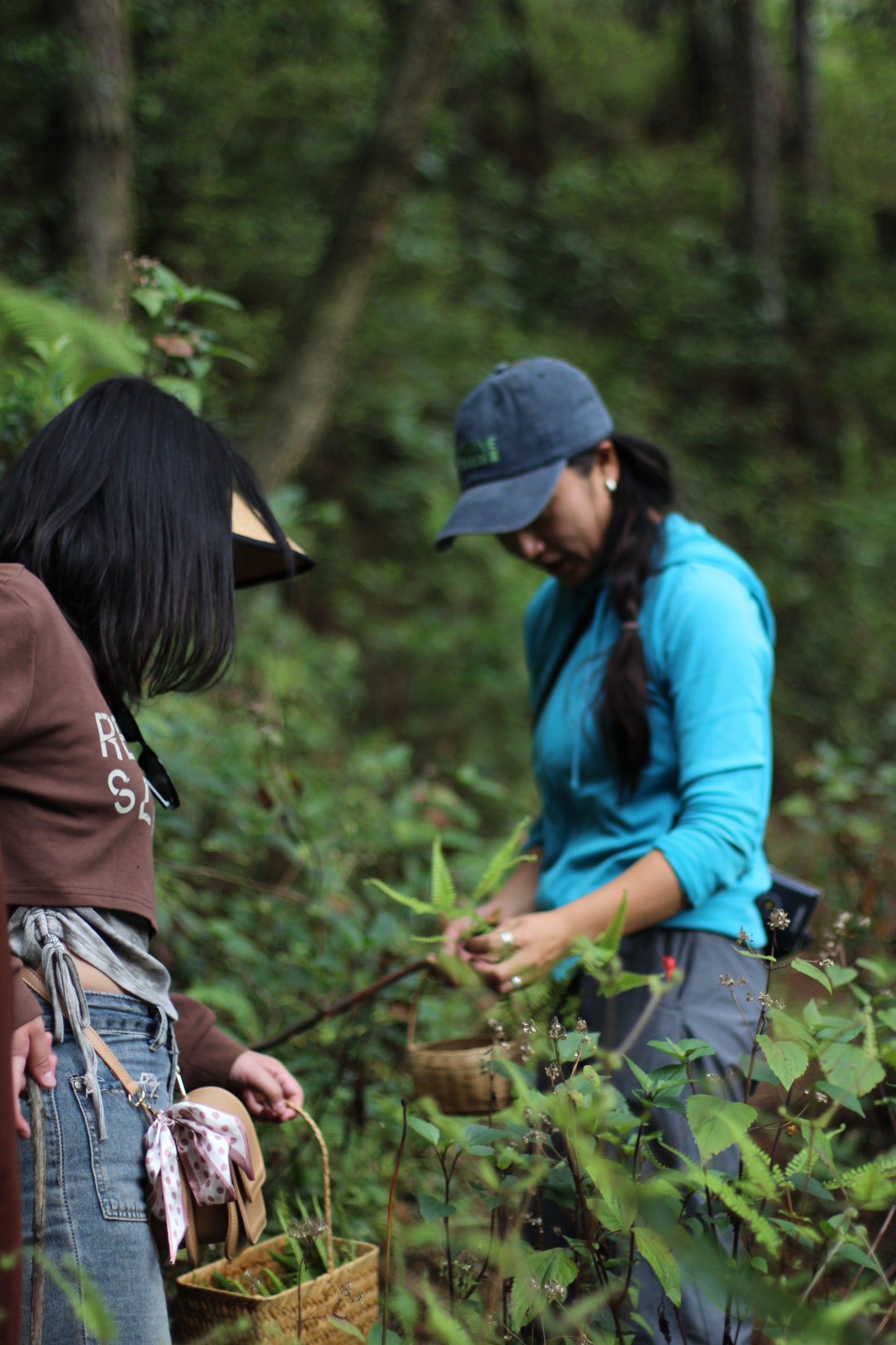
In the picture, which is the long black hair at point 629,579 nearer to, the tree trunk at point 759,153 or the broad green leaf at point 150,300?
the broad green leaf at point 150,300

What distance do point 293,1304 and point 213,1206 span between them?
23cm

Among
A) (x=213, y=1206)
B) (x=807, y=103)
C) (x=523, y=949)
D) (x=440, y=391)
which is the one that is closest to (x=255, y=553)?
(x=523, y=949)

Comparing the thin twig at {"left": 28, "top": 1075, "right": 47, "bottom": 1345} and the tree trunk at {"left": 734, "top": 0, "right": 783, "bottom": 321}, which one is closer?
the thin twig at {"left": 28, "top": 1075, "right": 47, "bottom": 1345}

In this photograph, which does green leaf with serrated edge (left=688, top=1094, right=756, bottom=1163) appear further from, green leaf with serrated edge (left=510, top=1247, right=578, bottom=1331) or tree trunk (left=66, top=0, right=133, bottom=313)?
tree trunk (left=66, top=0, right=133, bottom=313)

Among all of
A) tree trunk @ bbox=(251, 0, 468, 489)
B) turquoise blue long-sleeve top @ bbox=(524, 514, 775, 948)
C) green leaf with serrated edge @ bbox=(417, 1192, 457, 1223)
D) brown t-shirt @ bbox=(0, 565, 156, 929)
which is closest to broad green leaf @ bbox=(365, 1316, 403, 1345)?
green leaf with serrated edge @ bbox=(417, 1192, 457, 1223)

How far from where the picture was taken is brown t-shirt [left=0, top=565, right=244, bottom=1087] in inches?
54.8

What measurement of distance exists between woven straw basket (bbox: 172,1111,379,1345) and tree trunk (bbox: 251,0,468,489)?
4834mm

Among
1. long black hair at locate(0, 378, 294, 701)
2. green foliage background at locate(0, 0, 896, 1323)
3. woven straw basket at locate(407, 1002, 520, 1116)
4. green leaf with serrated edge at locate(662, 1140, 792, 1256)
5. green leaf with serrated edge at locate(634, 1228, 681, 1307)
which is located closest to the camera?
green leaf with serrated edge at locate(662, 1140, 792, 1256)

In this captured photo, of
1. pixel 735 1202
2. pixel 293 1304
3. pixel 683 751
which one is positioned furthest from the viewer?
pixel 683 751

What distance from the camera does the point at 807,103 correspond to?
12648 mm

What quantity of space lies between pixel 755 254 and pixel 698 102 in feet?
10.0

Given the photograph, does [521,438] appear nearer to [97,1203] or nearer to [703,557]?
[703,557]

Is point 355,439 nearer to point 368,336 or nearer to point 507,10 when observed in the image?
point 368,336

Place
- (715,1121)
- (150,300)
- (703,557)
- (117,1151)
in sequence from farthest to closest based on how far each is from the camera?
(150,300)
(703,557)
(117,1151)
(715,1121)
